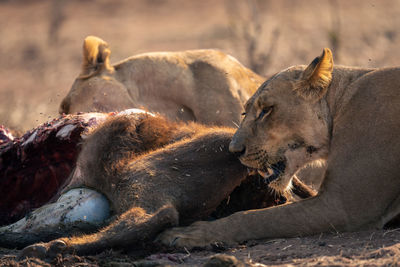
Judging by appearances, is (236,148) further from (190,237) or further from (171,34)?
(171,34)

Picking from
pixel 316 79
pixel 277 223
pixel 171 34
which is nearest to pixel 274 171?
pixel 277 223

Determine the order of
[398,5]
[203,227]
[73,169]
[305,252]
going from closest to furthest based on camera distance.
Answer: [305,252]
[203,227]
[73,169]
[398,5]

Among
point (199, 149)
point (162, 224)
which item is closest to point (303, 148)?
point (199, 149)

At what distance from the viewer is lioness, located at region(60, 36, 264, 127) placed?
6730mm

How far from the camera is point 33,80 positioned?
49.1 ft

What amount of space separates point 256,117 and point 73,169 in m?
1.18

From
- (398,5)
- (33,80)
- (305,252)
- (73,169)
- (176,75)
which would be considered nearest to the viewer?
(305,252)

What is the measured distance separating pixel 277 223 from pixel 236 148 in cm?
48

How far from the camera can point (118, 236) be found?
3.48 metres

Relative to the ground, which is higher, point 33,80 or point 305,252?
point 305,252

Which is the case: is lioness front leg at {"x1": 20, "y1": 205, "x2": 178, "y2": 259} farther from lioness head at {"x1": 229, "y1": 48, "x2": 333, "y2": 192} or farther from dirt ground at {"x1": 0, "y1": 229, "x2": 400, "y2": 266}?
lioness head at {"x1": 229, "y1": 48, "x2": 333, "y2": 192}

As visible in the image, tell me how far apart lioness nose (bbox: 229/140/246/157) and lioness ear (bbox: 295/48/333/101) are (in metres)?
0.48

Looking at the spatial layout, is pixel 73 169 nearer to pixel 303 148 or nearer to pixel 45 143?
pixel 45 143

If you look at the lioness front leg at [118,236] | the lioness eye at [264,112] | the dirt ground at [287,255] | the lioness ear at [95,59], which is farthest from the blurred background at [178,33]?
the dirt ground at [287,255]
